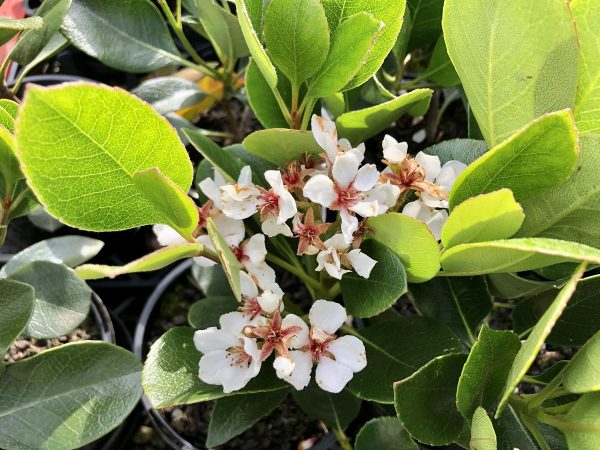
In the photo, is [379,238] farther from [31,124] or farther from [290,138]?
[31,124]

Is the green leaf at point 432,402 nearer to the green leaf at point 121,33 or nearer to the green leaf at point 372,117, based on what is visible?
the green leaf at point 372,117

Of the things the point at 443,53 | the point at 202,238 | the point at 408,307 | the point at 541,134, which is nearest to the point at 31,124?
the point at 202,238

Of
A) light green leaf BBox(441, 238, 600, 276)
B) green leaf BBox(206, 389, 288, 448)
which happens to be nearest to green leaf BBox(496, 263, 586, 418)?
light green leaf BBox(441, 238, 600, 276)

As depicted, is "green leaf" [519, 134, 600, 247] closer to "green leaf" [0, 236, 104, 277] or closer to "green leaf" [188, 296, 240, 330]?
"green leaf" [188, 296, 240, 330]

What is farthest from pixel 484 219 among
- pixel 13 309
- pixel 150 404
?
pixel 150 404

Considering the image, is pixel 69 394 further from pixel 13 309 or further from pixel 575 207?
pixel 575 207

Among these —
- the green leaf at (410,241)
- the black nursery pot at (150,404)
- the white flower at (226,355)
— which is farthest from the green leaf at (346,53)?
the black nursery pot at (150,404)
